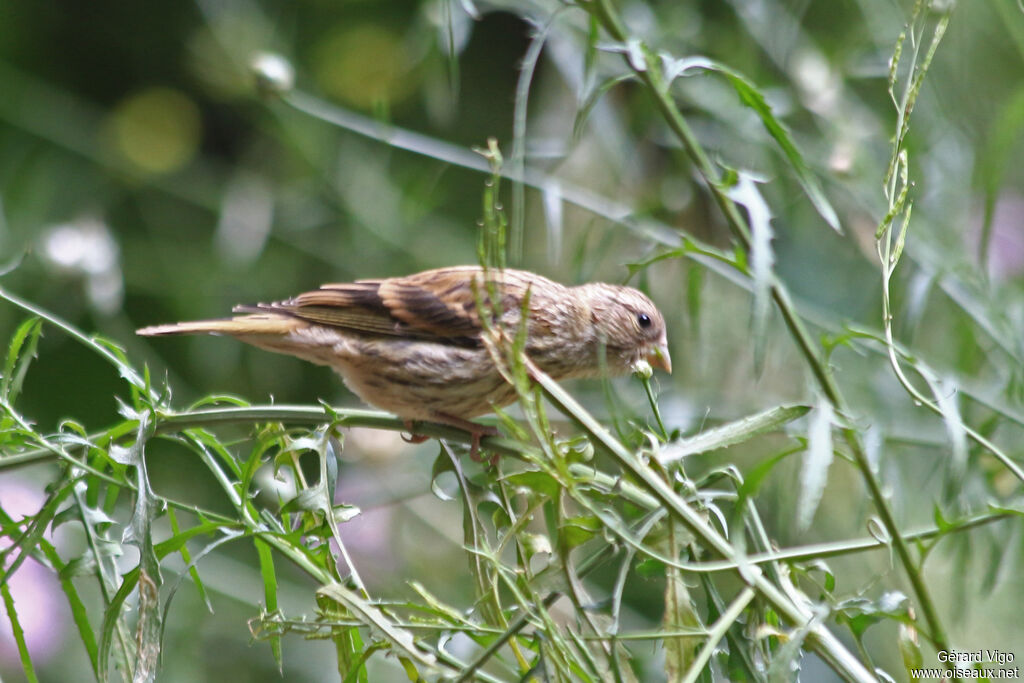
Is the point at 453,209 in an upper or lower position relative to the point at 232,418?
lower

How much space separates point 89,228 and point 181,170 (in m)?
0.79

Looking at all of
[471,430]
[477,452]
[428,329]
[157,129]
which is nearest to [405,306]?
[428,329]

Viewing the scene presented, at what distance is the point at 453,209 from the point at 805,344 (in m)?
3.58

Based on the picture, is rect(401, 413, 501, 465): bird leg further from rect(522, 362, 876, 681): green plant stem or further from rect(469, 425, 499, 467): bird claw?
rect(522, 362, 876, 681): green plant stem

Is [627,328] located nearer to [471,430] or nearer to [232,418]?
[471,430]

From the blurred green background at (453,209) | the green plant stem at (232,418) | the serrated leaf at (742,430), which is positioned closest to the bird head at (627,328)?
the blurred green background at (453,209)

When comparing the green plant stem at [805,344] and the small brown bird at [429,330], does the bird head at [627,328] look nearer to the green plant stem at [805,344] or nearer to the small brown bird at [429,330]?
the small brown bird at [429,330]

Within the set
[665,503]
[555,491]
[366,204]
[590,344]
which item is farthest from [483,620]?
[366,204]

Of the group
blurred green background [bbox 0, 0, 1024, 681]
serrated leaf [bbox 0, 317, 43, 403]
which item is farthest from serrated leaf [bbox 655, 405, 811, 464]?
serrated leaf [bbox 0, 317, 43, 403]

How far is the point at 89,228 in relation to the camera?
11.7 feet

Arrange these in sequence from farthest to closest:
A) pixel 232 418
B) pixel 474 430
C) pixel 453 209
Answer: pixel 453 209
pixel 474 430
pixel 232 418

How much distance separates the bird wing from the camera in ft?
8.57

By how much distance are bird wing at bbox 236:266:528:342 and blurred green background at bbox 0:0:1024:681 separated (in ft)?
0.75

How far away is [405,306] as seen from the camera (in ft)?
8.80
